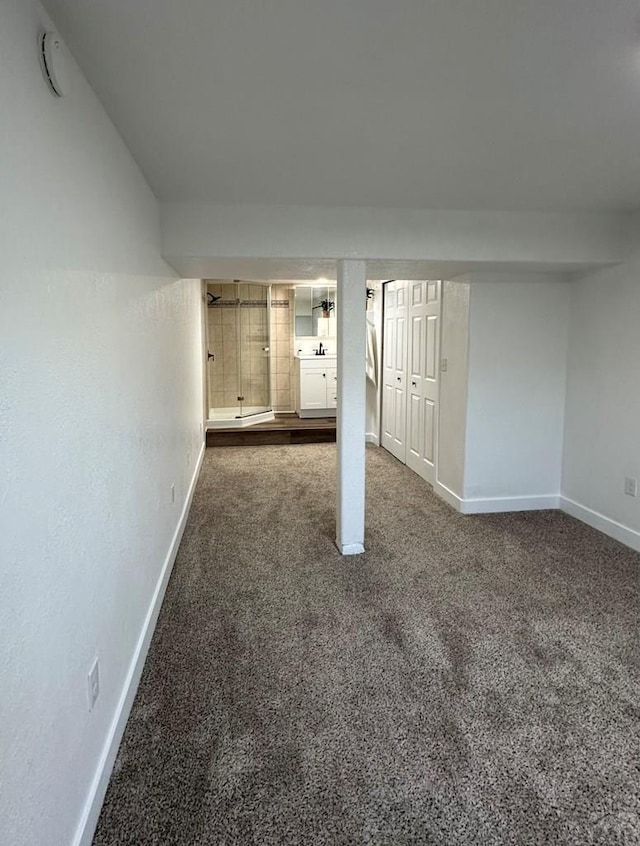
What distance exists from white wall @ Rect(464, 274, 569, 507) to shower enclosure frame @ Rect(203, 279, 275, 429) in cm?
364

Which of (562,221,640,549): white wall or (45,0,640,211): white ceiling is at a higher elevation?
(45,0,640,211): white ceiling

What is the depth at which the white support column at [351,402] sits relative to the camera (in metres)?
3.11

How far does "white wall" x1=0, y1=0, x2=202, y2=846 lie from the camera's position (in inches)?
39.4

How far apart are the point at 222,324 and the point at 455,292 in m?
3.96

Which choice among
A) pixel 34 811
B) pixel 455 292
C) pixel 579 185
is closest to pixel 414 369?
pixel 455 292

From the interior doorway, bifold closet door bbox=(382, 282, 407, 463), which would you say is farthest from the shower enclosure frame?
the interior doorway

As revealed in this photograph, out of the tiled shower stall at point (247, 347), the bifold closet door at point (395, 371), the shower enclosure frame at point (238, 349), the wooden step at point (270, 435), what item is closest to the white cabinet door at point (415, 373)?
the bifold closet door at point (395, 371)

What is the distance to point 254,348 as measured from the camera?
7.40 metres

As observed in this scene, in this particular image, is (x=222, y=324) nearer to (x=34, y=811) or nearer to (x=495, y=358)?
(x=495, y=358)

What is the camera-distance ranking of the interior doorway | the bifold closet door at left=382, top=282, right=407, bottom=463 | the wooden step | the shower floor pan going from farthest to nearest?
the shower floor pan → the wooden step → the bifold closet door at left=382, top=282, right=407, bottom=463 → the interior doorway

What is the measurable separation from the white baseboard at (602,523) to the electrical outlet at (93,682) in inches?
127

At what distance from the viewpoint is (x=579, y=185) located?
260cm

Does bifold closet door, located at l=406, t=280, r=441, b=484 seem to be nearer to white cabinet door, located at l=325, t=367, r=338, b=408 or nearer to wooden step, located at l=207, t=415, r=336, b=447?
wooden step, located at l=207, t=415, r=336, b=447

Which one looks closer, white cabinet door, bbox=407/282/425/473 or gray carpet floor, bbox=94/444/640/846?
gray carpet floor, bbox=94/444/640/846
